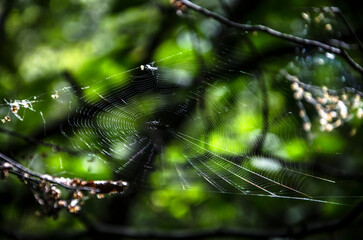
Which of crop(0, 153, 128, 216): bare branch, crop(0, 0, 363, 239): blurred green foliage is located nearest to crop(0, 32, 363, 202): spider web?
crop(0, 0, 363, 239): blurred green foliage

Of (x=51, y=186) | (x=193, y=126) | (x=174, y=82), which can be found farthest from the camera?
(x=193, y=126)

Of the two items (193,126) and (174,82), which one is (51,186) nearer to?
(174,82)

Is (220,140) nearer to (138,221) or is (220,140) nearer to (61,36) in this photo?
(138,221)

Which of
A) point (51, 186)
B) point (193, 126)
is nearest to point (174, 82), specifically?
point (193, 126)

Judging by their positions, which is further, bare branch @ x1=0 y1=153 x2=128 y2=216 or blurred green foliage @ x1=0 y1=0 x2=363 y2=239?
blurred green foliage @ x1=0 y1=0 x2=363 y2=239

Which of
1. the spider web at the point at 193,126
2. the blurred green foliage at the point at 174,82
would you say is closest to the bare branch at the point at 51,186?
the blurred green foliage at the point at 174,82

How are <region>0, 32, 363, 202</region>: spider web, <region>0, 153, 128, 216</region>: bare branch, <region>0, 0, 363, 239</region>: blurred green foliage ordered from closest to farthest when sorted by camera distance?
1. <region>0, 153, 128, 216</region>: bare branch
2. <region>0, 32, 363, 202</region>: spider web
3. <region>0, 0, 363, 239</region>: blurred green foliage

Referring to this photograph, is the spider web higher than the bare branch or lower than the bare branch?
lower

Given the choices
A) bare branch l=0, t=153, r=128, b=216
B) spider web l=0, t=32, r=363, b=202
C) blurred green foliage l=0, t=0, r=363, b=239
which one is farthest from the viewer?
blurred green foliage l=0, t=0, r=363, b=239

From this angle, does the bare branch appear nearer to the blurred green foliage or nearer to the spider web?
the blurred green foliage

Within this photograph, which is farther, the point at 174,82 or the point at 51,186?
the point at 174,82
